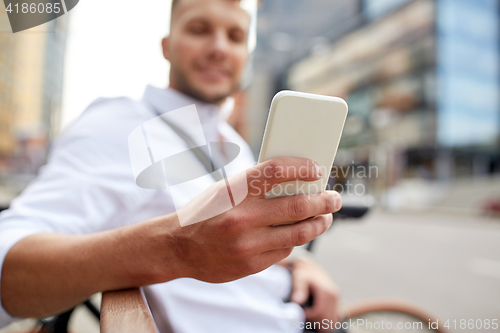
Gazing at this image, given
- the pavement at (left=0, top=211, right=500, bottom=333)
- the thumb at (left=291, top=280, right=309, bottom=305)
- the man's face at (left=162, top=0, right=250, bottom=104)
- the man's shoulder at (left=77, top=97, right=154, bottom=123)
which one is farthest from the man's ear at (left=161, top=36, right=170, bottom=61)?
the pavement at (left=0, top=211, right=500, bottom=333)

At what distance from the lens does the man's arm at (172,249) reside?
0.33 m

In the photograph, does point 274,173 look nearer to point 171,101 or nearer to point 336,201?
point 336,201

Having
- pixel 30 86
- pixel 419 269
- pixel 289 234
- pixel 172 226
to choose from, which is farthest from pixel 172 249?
pixel 419 269

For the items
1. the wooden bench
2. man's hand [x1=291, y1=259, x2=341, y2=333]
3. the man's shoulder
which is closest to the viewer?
the wooden bench

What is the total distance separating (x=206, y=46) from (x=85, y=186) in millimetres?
371

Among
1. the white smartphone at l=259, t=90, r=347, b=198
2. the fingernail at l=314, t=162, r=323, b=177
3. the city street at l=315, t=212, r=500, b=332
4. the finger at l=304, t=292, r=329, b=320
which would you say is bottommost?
the city street at l=315, t=212, r=500, b=332

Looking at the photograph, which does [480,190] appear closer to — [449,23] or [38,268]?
[449,23]

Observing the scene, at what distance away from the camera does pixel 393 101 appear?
696 inches

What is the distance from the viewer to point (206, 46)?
0.68 m

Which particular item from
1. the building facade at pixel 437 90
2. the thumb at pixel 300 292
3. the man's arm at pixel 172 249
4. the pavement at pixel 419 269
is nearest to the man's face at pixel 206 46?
the man's arm at pixel 172 249

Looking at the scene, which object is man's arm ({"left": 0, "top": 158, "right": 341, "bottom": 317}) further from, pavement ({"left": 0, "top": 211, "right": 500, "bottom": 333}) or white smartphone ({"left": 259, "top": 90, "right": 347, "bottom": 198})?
pavement ({"left": 0, "top": 211, "right": 500, "bottom": 333})

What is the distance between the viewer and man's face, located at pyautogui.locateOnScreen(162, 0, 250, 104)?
0.65m

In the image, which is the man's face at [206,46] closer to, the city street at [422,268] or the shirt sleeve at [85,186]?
the shirt sleeve at [85,186]

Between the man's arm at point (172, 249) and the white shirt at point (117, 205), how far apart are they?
0.05 meters
